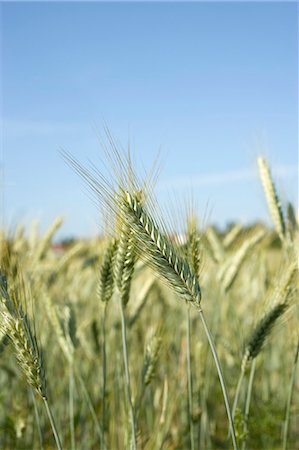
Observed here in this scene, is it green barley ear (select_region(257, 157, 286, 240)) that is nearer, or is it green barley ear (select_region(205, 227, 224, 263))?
green barley ear (select_region(257, 157, 286, 240))

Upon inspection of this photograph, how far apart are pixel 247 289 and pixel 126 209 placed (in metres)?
3.82

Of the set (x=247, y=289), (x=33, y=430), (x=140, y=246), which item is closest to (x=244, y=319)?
(x=247, y=289)

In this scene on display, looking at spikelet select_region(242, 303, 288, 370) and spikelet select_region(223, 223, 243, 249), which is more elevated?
spikelet select_region(223, 223, 243, 249)

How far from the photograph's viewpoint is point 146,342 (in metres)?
2.56

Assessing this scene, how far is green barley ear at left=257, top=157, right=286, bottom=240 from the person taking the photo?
2820 millimetres

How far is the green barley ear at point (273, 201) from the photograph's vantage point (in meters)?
2.82

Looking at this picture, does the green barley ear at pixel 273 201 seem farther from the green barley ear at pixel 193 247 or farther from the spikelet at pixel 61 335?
the spikelet at pixel 61 335

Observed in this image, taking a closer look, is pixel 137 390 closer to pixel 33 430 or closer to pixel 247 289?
pixel 33 430

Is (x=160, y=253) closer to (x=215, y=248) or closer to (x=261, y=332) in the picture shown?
(x=261, y=332)

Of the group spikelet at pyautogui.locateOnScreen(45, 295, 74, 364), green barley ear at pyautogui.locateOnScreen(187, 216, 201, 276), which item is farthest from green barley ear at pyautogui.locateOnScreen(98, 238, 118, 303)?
spikelet at pyautogui.locateOnScreen(45, 295, 74, 364)

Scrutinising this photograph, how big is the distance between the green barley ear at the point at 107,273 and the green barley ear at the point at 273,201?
87 centimetres

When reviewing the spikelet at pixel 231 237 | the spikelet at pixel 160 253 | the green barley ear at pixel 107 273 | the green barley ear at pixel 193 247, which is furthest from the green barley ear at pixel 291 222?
the spikelet at pixel 231 237

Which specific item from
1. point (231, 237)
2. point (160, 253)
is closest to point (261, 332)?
point (160, 253)

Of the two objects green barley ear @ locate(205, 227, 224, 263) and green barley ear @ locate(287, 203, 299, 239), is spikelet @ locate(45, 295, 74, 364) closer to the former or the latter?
green barley ear @ locate(287, 203, 299, 239)
